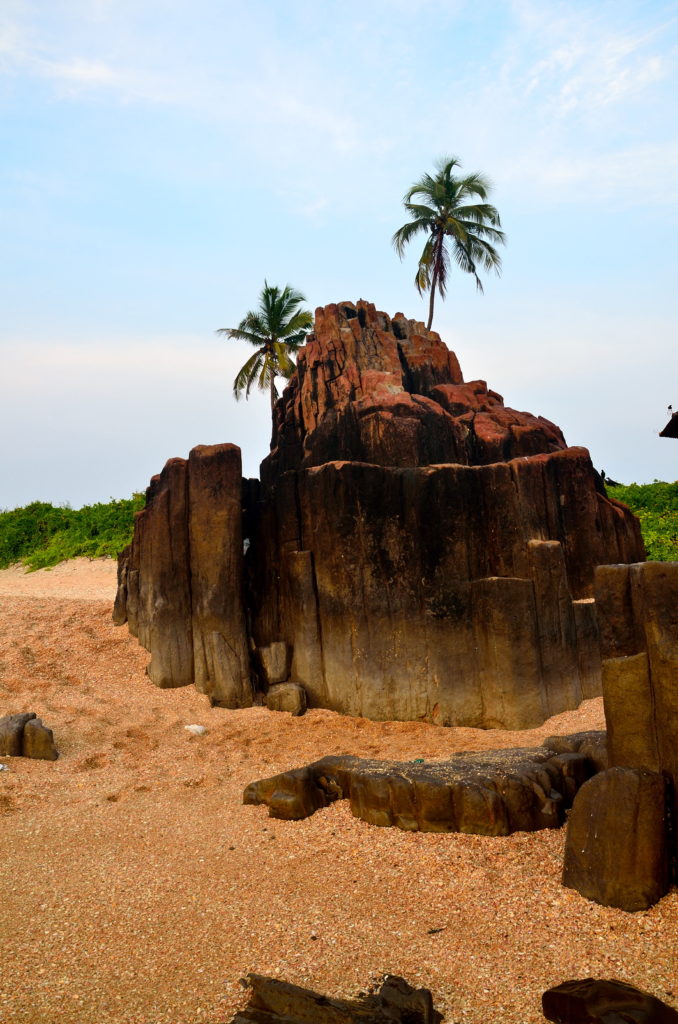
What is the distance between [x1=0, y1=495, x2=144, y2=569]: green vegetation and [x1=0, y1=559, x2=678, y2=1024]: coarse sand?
1556cm

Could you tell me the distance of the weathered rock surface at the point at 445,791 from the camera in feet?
17.8

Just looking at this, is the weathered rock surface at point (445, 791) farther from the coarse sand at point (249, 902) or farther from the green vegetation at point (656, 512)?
the green vegetation at point (656, 512)

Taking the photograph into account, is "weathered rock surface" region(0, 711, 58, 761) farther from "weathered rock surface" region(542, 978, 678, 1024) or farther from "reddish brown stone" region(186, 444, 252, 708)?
"weathered rock surface" region(542, 978, 678, 1024)

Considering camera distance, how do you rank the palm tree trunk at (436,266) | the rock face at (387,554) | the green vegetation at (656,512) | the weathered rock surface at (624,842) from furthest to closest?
the palm tree trunk at (436,266) → the green vegetation at (656,512) → the rock face at (387,554) → the weathered rock surface at (624,842)

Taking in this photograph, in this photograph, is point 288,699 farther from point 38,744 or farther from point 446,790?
point 446,790

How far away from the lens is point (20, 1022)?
132 inches

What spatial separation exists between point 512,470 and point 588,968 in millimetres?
6014

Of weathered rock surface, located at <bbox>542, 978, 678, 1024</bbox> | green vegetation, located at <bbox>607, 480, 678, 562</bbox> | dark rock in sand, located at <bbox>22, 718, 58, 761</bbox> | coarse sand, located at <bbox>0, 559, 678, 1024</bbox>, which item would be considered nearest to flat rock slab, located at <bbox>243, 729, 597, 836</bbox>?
coarse sand, located at <bbox>0, 559, 678, 1024</bbox>

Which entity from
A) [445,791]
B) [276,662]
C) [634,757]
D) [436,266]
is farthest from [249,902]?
[436,266]

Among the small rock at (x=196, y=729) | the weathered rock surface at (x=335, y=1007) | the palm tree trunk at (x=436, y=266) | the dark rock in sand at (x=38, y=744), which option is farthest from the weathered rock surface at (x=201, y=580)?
the palm tree trunk at (x=436, y=266)

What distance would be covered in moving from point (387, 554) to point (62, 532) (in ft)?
60.1

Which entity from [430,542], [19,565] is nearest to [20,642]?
[430,542]

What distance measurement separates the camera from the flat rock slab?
5418 millimetres

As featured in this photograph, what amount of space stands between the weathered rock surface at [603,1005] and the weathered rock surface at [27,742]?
5.71 meters
